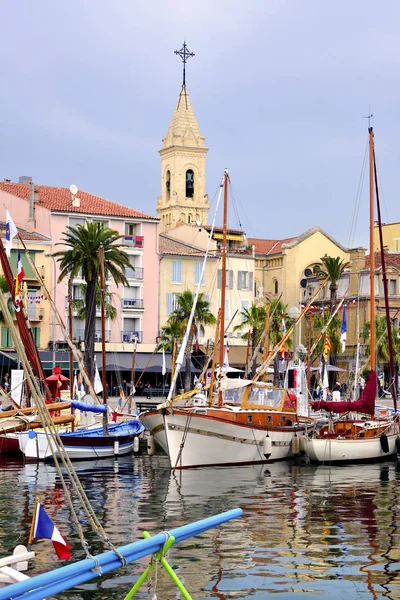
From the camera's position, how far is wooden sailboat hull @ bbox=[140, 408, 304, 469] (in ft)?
134

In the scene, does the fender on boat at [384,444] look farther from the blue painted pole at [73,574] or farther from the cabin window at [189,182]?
the cabin window at [189,182]

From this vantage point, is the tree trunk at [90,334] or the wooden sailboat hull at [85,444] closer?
the wooden sailboat hull at [85,444]

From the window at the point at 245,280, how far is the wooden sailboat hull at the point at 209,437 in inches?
2524

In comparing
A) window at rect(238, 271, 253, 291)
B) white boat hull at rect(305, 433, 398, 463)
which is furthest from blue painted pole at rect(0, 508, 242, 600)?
window at rect(238, 271, 253, 291)

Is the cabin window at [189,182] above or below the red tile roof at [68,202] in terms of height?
above

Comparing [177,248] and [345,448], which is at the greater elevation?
[177,248]

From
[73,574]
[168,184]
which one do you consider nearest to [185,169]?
[168,184]

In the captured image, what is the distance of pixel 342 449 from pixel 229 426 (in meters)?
5.14

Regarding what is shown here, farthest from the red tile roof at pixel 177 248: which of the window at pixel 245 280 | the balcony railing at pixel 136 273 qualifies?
the window at pixel 245 280

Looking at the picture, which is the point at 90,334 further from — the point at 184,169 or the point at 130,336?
the point at 184,169

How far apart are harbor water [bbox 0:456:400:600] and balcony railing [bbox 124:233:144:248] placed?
177 ft

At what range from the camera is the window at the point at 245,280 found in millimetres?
108325

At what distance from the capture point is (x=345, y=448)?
4338 centimetres

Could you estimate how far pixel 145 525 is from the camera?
2614cm
